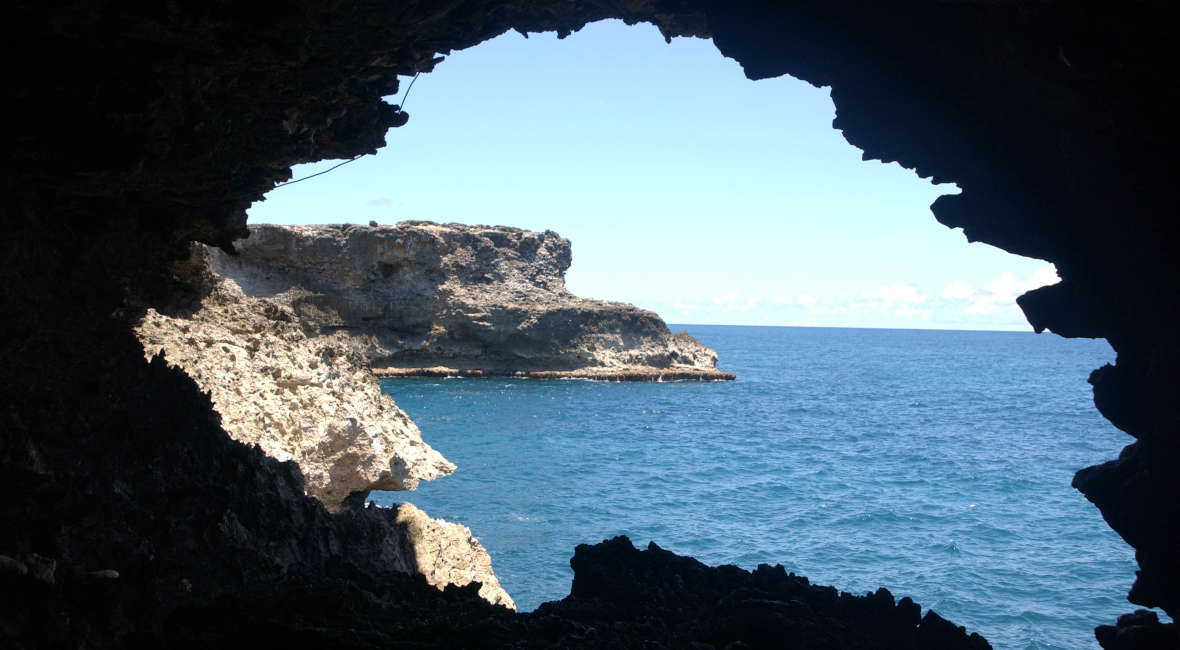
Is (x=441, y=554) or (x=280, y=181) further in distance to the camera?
(x=441, y=554)

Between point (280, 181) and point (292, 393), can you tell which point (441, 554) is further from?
point (280, 181)

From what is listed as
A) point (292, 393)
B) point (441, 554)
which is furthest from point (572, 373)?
point (292, 393)

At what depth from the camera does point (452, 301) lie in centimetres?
6962

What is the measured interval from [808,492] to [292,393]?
24413 millimetres

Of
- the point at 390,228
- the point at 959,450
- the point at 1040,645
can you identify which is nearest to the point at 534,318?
the point at 390,228

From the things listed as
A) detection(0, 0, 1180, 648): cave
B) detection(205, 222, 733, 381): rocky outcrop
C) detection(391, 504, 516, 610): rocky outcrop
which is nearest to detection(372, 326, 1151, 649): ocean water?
detection(391, 504, 516, 610): rocky outcrop

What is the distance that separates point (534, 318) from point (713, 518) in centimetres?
4592

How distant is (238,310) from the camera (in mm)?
11578

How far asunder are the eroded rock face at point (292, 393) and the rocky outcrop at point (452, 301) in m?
55.5

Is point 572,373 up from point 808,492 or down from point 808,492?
up

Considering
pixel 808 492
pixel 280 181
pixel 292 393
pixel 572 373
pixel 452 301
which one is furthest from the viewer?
pixel 572 373

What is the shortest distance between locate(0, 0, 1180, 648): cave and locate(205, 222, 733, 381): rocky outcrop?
5873 centimetres

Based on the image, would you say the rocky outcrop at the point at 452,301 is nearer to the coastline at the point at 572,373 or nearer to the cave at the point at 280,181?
the coastline at the point at 572,373

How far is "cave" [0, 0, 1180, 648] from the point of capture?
20.0 ft
